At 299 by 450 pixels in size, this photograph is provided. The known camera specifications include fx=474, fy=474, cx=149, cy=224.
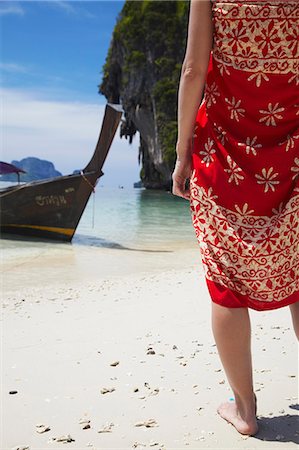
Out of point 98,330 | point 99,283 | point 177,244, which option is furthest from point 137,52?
point 98,330

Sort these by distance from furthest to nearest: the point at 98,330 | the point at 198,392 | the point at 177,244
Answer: the point at 177,244, the point at 98,330, the point at 198,392

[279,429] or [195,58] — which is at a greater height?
[195,58]

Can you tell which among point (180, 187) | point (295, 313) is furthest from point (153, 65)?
point (295, 313)

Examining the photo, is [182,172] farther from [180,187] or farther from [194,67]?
[194,67]

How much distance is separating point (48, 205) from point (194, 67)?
8.56 m

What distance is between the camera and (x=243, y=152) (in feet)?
4.35

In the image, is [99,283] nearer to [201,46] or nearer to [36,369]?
[36,369]

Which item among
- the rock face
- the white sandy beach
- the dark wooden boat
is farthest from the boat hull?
the rock face

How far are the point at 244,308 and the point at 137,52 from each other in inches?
1188

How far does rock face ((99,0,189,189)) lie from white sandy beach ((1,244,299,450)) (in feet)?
82.6

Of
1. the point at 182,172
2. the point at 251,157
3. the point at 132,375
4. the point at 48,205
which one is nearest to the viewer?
the point at 251,157

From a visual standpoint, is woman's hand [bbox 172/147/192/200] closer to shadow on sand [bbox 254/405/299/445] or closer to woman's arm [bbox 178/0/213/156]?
woman's arm [bbox 178/0/213/156]

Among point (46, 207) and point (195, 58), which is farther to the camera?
point (46, 207)

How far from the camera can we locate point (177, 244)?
8.55m
